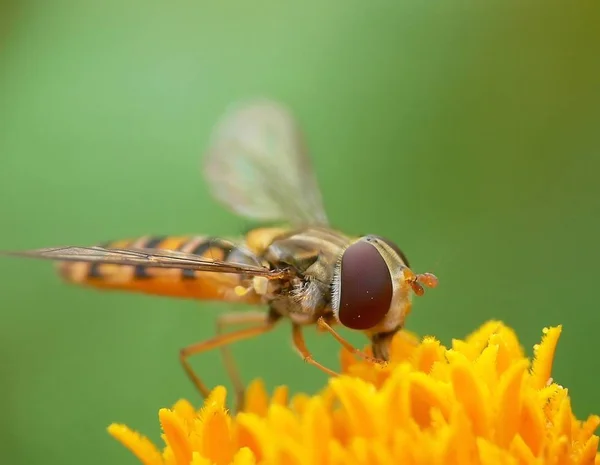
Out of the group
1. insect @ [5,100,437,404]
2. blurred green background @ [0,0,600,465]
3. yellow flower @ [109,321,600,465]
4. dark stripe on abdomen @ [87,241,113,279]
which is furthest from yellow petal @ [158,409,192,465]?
blurred green background @ [0,0,600,465]

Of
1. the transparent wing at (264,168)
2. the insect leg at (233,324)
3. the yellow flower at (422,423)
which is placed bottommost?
the insect leg at (233,324)

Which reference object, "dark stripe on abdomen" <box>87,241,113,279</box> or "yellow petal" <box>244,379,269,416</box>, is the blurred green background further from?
"yellow petal" <box>244,379,269,416</box>

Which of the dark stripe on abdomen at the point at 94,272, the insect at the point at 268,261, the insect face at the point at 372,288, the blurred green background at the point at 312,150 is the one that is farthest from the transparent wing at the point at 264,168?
the insect face at the point at 372,288

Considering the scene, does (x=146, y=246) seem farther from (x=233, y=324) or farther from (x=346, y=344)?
(x=346, y=344)

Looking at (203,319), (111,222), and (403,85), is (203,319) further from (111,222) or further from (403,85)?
(403,85)

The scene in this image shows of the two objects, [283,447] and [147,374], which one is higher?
[283,447]

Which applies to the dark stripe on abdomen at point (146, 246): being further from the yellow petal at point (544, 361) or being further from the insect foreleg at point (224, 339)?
the yellow petal at point (544, 361)

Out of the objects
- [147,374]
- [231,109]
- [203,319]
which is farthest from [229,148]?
[147,374]
